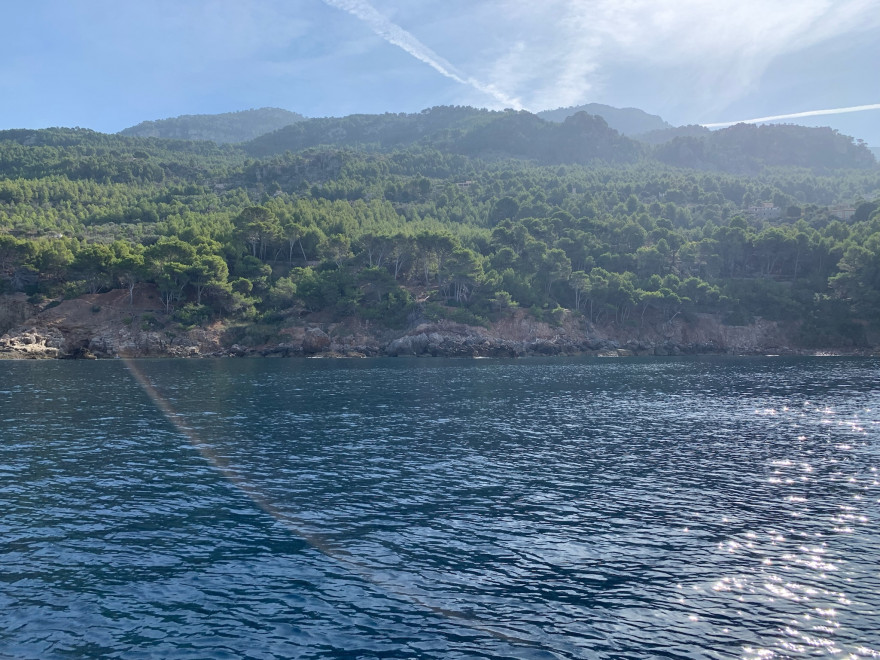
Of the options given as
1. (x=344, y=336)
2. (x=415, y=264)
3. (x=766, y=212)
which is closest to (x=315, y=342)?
(x=344, y=336)

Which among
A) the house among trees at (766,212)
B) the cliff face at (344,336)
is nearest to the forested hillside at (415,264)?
the cliff face at (344,336)

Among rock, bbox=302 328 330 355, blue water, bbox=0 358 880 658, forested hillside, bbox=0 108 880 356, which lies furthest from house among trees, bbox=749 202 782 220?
blue water, bbox=0 358 880 658

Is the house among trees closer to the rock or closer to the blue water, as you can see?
the rock

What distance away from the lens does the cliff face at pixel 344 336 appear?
301ft

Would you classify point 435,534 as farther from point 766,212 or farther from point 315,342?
point 766,212

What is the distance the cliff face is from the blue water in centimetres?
5220

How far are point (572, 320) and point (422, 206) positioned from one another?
83.5 metres

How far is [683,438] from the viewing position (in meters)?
37.0

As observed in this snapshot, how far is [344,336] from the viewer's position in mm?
A: 105812

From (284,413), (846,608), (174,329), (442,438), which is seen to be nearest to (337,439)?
(442,438)

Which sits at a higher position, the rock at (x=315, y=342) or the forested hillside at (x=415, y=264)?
the forested hillside at (x=415, y=264)

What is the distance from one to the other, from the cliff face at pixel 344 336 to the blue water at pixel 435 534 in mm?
52196

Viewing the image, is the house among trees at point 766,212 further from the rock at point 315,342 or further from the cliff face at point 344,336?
the rock at point 315,342

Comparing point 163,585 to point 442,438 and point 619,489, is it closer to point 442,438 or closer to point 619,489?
point 619,489
